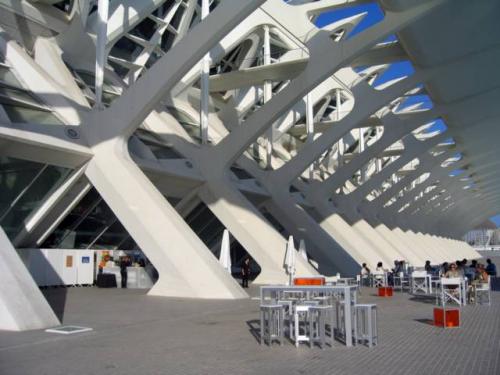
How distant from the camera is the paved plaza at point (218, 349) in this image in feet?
17.8

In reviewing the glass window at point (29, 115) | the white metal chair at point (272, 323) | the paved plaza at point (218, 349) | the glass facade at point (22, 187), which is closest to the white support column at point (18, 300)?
the paved plaza at point (218, 349)

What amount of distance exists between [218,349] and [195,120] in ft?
57.1

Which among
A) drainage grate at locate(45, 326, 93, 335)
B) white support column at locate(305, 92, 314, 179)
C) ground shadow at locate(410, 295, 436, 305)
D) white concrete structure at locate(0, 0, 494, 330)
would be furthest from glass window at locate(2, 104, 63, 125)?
white support column at locate(305, 92, 314, 179)

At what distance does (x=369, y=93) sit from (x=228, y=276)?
10.8 meters

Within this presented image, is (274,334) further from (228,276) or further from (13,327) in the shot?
(228,276)

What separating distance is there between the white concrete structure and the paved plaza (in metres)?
1.29

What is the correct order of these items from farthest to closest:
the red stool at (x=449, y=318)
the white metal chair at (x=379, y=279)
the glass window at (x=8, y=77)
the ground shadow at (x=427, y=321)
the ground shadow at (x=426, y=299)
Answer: the white metal chair at (x=379, y=279) → the glass window at (x=8, y=77) → the ground shadow at (x=426, y=299) → the ground shadow at (x=427, y=321) → the red stool at (x=449, y=318)

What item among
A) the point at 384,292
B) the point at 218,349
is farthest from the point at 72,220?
the point at 218,349

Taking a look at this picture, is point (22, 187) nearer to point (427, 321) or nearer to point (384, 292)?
point (384, 292)

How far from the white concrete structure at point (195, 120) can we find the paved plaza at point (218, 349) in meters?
1.29

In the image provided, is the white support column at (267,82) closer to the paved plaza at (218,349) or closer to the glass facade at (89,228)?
the glass facade at (89,228)

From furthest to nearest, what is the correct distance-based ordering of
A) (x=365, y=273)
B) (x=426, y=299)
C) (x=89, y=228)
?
(x=365, y=273)
(x=89, y=228)
(x=426, y=299)

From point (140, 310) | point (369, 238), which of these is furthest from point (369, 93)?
point (140, 310)

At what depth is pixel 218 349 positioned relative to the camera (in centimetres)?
647
